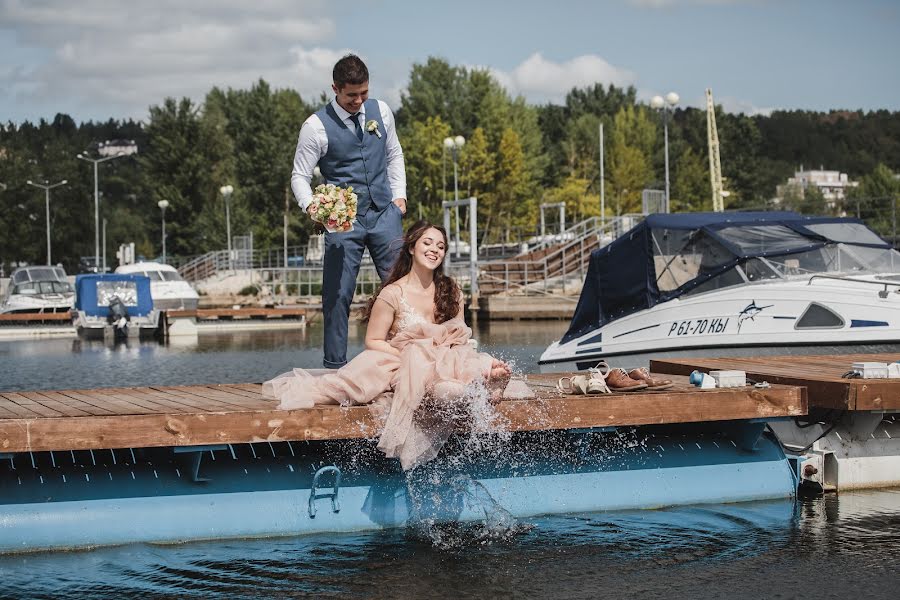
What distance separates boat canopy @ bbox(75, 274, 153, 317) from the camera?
1490 inches

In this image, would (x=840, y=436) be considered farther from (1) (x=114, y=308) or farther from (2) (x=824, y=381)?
(1) (x=114, y=308)

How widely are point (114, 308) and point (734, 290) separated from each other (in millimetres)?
25881

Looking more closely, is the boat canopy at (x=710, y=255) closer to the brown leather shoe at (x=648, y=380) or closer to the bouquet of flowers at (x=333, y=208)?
the brown leather shoe at (x=648, y=380)

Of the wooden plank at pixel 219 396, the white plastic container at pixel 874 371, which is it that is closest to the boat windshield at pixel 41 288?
the wooden plank at pixel 219 396

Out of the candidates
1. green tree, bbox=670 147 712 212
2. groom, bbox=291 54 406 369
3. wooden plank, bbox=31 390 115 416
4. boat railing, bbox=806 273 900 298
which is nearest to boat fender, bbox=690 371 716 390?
groom, bbox=291 54 406 369

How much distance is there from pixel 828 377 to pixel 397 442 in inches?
155

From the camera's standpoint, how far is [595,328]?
1689 centimetres

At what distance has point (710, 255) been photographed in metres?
16.1

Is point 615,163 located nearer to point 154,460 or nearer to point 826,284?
point 826,284

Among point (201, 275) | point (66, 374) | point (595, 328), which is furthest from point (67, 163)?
point (595, 328)

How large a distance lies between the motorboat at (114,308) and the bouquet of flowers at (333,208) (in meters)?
28.7

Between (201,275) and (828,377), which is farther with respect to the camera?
(201,275)

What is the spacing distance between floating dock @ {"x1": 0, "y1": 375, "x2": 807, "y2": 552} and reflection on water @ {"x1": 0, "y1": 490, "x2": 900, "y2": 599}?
159 mm

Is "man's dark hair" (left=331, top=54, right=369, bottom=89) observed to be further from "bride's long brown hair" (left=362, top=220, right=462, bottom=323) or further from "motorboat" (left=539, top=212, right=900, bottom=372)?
"motorboat" (left=539, top=212, right=900, bottom=372)
